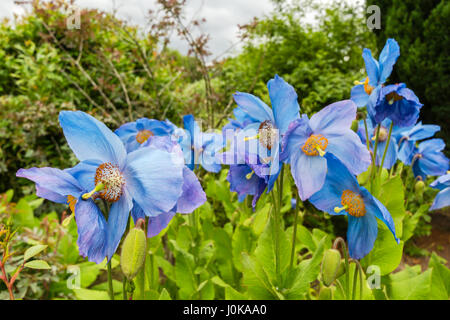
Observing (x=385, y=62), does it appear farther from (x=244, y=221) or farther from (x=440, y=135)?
(x=440, y=135)

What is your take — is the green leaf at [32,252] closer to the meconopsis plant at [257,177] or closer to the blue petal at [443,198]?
the meconopsis plant at [257,177]

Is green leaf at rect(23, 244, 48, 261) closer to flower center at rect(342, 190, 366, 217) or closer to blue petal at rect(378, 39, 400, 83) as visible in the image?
flower center at rect(342, 190, 366, 217)

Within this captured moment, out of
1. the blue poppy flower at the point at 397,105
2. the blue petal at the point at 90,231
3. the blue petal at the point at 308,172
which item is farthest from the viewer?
the blue poppy flower at the point at 397,105

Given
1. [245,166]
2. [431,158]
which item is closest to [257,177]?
[245,166]

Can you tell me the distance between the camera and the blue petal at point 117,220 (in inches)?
20.9

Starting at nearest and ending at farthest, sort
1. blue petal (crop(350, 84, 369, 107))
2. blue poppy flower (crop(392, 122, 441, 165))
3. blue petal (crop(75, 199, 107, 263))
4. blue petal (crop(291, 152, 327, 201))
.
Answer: blue petal (crop(75, 199, 107, 263))
blue petal (crop(291, 152, 327, 201))
blue petal (crop(350, 84, 369, 107))
blue poppy flower (crop(392, 122, 441, 165))

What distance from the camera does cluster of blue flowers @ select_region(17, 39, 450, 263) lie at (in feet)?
1.73

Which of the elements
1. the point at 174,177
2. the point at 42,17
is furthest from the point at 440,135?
the point at 42,17

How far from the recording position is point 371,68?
0.84 metres

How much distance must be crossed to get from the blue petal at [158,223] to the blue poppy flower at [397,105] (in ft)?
1.90

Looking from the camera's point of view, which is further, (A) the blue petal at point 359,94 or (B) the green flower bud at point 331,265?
(A) the blue petal at point 359,94

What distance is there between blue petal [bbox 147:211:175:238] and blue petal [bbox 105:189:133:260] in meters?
0.09

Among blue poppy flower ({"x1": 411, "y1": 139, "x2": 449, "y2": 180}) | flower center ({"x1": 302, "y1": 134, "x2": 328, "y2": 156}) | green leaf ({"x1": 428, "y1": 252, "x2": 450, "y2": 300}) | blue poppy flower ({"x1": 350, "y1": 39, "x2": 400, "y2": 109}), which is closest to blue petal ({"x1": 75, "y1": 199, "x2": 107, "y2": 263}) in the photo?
flower center ({"x1": 302, "y1": 134, "x2": 328, "y2": 156})

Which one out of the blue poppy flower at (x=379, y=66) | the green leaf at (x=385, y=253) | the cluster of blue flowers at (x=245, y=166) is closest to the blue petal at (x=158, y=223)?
the cluster of blue flowers at (x=245, y=166)
